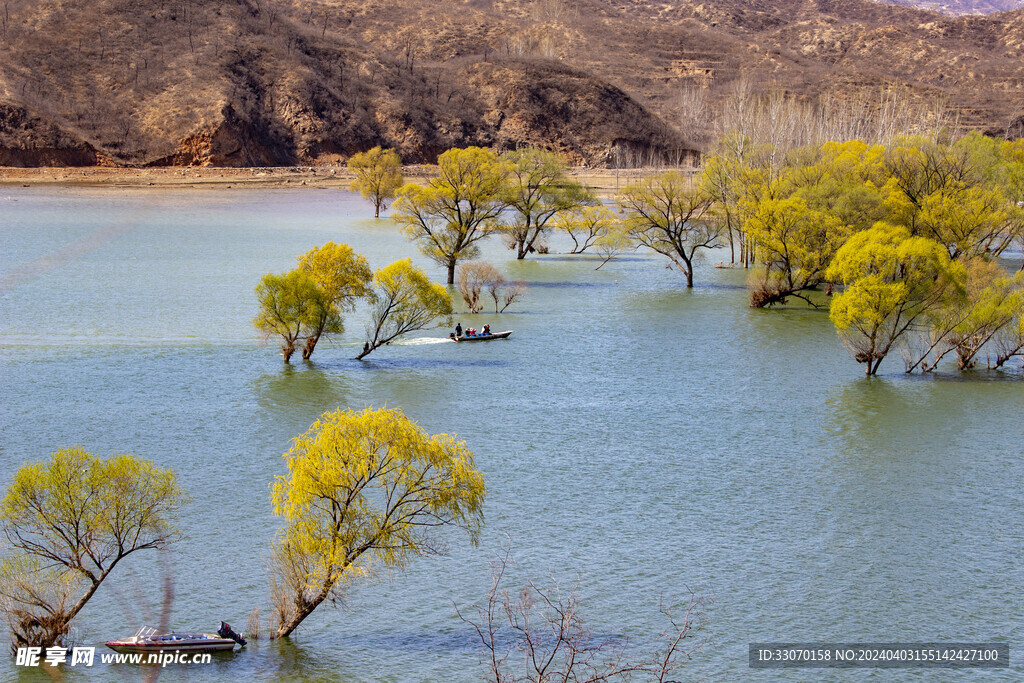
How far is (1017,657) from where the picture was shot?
2380cm

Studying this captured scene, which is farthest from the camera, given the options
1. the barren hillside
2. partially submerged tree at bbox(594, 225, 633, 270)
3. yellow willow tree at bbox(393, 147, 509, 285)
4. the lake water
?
the barren hillside

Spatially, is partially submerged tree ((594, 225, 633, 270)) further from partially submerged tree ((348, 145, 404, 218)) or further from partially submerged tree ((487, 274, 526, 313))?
partially submerged tree ((348, 145, 404, 218))

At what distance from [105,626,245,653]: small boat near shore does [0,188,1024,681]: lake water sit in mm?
545

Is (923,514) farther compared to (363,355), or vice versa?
(363,355)

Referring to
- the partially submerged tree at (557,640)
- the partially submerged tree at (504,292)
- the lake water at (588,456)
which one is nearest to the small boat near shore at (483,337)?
the lake water at (588,456)

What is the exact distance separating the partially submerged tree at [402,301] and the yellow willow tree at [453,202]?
17996 mm

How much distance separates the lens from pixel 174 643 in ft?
73.8

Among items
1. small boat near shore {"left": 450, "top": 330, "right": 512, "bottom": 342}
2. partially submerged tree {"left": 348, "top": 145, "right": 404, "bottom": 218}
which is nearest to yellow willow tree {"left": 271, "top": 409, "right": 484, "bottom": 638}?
small boat near shore {"left": 450, "top": 330, "right": 512, "bottom": 342}

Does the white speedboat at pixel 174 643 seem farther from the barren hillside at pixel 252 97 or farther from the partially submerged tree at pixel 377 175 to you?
the barren hillside at pixel 252 97

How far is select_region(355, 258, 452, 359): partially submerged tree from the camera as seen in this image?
4900 centimetres

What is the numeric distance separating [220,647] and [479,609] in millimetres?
6409

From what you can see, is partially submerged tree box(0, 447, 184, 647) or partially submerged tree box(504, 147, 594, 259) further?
partially submerged tree box(504, 147, 594, 259)

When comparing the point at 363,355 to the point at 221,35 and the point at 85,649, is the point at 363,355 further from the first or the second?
the point at 221,35

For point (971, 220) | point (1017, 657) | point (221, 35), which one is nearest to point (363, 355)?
point (1017, 657)
